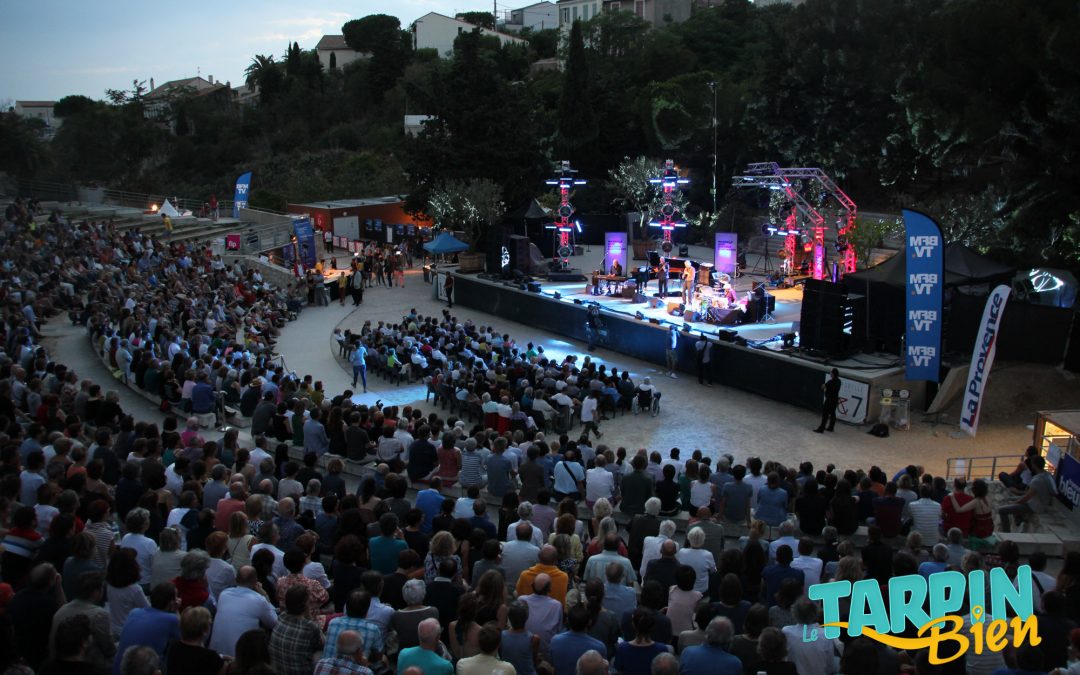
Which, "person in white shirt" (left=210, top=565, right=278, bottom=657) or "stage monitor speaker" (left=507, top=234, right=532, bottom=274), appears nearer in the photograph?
"person in white shirt" (left=210, top=565, right=278, bottom=657)

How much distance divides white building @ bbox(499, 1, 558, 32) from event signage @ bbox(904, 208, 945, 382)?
309 feet

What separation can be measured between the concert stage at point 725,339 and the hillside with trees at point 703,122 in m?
7.49

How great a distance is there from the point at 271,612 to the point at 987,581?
17.4 feet

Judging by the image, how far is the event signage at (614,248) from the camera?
2759 cm

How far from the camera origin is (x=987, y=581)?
675 centimetres

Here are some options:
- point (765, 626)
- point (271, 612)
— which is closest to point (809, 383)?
point (765, 626)

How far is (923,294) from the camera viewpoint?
599 inches

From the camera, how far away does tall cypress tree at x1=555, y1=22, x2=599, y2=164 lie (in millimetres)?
46406

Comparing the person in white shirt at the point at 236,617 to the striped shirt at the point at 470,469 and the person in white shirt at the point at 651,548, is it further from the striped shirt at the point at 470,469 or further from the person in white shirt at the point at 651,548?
the striped shirt at the point at 470,469

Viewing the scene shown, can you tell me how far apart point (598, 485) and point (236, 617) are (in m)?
4.99

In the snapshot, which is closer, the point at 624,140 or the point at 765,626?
the point at 765,626

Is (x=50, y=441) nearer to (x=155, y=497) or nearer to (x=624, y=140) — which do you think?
(x=155, y=497)

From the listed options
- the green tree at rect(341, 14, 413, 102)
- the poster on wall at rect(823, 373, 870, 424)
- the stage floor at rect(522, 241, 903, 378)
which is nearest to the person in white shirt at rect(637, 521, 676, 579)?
the poster on wall at rect(823, 373, 870, 424)

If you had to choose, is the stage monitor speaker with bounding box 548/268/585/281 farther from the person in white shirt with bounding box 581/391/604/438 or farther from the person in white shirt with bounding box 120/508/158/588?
the person in white shirt with bounding box 120/508/158/588
